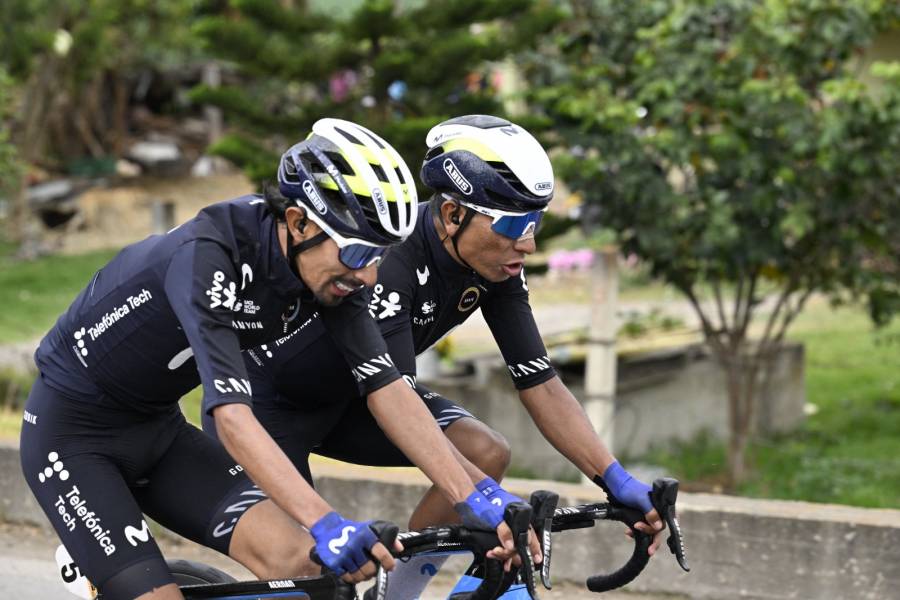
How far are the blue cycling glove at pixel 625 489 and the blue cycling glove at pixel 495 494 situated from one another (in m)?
0.51

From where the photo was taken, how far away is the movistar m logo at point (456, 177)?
4125 mm

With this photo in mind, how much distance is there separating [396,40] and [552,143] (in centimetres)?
227

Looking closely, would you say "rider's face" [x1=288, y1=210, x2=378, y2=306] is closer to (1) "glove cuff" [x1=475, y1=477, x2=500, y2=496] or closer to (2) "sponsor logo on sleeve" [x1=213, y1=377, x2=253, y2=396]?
(2) "sponsor logo on sleeve" [x1=213, y1=377, x2=253, y2=396]

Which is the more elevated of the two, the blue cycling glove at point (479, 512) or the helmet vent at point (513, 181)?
the helmet vent at point (513, 181)

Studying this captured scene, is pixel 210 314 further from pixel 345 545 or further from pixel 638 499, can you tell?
pixel 638 499

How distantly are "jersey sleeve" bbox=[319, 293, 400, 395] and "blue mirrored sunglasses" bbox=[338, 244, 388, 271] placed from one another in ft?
0.91

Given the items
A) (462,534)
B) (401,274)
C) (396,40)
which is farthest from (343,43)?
Result: (462,534)

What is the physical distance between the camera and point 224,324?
3621 mm

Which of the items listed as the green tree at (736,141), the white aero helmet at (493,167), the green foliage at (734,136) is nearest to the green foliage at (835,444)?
the green tree at (736,141)

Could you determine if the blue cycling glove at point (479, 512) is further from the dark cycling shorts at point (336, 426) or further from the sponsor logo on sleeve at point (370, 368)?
the dark cycling shorts at point (336, 426)

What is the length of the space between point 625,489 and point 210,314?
1377mm

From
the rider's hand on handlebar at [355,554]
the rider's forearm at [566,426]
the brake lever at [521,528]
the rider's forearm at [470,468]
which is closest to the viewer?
the rider's hand on handlebar at [355,554]

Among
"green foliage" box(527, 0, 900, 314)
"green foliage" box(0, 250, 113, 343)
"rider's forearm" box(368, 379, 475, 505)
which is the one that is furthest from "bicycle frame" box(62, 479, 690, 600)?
"green foliage" box(0, 250, 113, 343)

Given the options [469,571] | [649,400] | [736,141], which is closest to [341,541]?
[469,571]
